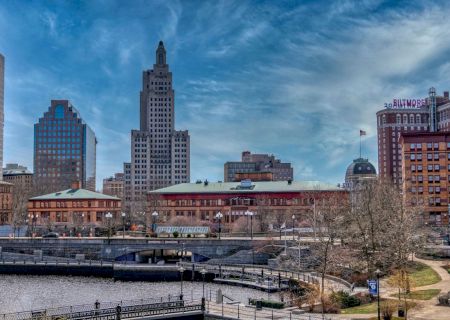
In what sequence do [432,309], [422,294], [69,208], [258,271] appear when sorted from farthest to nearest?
1. [69,208]
2. [258,271]
3. [422,294]
4. [432,309]

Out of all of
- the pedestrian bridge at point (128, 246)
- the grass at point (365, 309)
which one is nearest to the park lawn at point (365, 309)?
the grass at point (365, 309)

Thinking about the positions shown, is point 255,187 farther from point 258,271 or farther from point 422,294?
point 422,294

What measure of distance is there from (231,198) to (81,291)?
72816 millimetres

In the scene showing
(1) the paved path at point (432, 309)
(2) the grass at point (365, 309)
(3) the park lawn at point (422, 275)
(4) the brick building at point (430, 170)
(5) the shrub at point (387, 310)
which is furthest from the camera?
(4) the brick building at point (430, 170)

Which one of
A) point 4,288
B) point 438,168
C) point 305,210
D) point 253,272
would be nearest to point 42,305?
point 4,288

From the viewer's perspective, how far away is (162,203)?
5694 inches

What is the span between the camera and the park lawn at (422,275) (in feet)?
199

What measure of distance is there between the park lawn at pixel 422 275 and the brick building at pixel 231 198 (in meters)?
62.7

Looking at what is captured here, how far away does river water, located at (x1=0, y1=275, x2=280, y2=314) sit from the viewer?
64.1 meters

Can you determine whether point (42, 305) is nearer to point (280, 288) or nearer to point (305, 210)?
point (280, 288)

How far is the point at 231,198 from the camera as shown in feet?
467

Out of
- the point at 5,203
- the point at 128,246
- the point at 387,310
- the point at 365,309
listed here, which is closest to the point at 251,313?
the point at 365,309

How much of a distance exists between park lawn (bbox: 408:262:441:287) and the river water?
15389 millimetres

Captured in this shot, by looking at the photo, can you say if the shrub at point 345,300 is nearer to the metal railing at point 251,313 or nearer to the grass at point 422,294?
the grass at point 422,294
